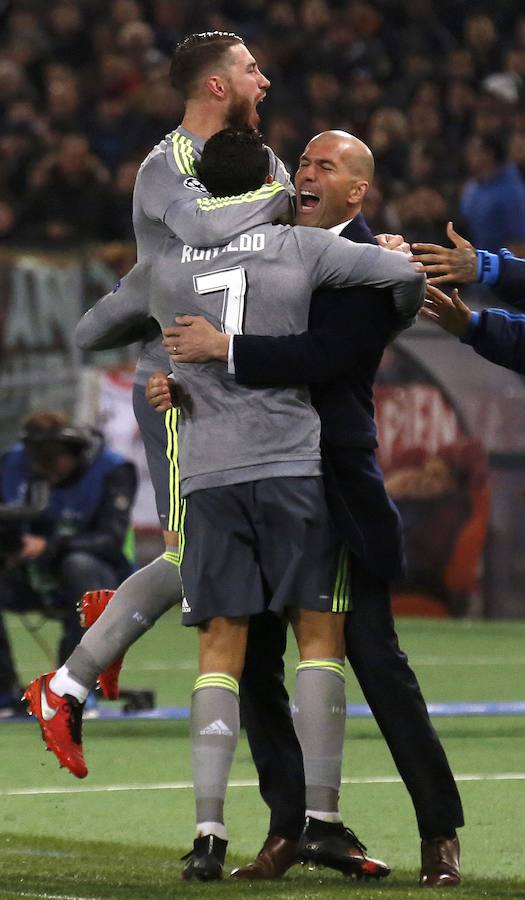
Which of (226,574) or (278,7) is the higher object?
(278,7)

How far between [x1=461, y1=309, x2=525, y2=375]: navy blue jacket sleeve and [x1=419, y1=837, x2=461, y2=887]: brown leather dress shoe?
1.34m

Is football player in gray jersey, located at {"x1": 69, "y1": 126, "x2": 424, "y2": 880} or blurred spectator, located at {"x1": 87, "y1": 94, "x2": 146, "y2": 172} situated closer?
football player in gray jersey, located at {"x1": 69, "y1": 126, "x2": 424, "y2": 880}

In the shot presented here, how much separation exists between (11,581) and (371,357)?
5.17 meters

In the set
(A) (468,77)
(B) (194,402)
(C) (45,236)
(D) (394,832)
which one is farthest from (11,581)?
(A) (468,77)

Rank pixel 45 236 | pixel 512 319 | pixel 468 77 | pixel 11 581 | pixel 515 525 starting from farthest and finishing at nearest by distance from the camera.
A: pixel 468 77, pixel 45 236, pixel 515 525, pixel 11 581, pixel 512 319

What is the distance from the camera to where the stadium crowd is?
15.9 metres

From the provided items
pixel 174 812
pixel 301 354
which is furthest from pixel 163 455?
pixel 174 812

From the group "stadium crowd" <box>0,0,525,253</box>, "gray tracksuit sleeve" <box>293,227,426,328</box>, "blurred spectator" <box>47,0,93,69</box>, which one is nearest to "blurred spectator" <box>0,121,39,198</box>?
"stadium crowd" <box>0,0,525,253</box>

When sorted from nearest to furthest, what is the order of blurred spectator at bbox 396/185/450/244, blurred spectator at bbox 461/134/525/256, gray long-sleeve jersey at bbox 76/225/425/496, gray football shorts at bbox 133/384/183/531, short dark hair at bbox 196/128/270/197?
1. gray long-sleeve jersey at bbox 76/225/425/496
2. short dark hair at bbox 196/128/270/197
3. gray football shorts at bbox 133/384/183/531
4. blurred spectator at bbox 461/134/525/256
5. blurred spectator at bbox 396/185/450/244

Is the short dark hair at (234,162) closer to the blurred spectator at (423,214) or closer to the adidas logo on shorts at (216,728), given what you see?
the adidas logo on shorts at (216,728)

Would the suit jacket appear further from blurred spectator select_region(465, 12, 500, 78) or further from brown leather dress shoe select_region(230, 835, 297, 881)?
blurred spectator select_region(465, 12, 500, 78)

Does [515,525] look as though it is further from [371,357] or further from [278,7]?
[371,357]

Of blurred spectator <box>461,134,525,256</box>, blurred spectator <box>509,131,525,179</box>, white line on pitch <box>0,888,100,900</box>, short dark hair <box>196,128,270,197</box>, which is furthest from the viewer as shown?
blurred spectator <box>509,131,525,179</box>

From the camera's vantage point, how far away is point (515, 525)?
48.7 ft
